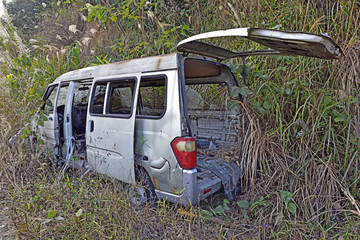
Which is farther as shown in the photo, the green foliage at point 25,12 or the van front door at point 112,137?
the green foliage at point 25,12

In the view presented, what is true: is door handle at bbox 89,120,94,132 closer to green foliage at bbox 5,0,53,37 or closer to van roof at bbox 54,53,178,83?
van roof at bbox 54,53,178,83

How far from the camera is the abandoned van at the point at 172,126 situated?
2.37 m

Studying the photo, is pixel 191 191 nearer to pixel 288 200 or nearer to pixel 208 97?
pixel 288 200

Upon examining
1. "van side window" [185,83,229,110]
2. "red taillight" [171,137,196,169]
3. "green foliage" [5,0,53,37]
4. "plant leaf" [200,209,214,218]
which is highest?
"green foliage" [5,0,53,37]

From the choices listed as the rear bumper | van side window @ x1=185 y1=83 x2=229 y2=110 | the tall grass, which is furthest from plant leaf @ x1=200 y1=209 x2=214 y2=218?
van side window @ x1=185 y1=83 x2=229 y2=110

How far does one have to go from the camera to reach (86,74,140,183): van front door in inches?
107

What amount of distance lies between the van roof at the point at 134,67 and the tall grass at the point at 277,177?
1.14m

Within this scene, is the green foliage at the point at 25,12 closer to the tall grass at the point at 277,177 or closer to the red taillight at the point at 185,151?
the tall grass at the point at 277,177

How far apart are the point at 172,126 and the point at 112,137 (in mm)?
924

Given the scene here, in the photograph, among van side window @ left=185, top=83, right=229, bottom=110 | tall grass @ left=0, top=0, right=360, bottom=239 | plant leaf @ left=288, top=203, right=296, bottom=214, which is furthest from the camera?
van side window @ left=185, top=83, right=229, bottom=110

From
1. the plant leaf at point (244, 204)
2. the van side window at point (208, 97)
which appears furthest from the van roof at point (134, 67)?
the plant leaf at point (244, 204)

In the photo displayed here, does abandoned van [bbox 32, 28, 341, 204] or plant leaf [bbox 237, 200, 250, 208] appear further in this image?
plant leaf [bbox 237, 200, 250, 208]

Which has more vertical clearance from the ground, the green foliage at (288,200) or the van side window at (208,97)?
the van side window at (208,97)

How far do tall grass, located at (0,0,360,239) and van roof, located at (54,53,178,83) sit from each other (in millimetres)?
1140
